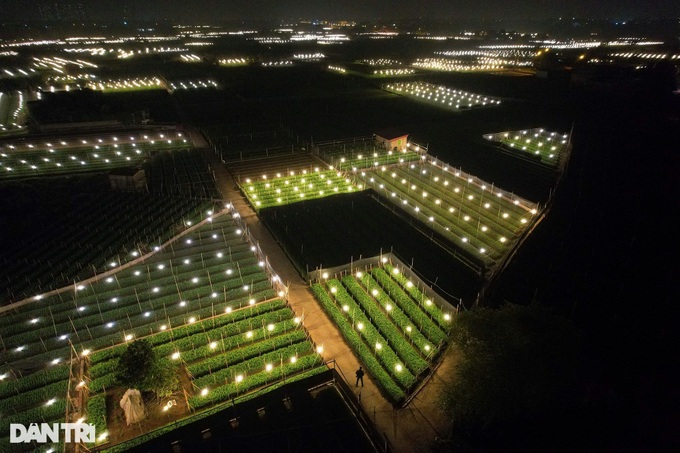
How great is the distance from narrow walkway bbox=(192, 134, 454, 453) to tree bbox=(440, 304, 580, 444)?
3.62ft

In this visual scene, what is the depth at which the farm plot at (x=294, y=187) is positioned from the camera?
1165 inches

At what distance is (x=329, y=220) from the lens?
26109 millimetres

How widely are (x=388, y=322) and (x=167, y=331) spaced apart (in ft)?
32.0

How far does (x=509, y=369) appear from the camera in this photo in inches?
448

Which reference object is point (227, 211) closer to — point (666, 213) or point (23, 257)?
point (23, 257)

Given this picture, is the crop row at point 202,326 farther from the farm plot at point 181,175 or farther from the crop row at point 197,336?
the farm plot at point 181,175

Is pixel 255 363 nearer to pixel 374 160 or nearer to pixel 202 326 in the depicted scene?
pixel 202 326

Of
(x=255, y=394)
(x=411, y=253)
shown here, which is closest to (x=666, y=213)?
(x=411, y=253)

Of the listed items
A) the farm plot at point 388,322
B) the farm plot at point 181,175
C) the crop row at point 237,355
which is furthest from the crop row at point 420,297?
the farm plot at point 181,175

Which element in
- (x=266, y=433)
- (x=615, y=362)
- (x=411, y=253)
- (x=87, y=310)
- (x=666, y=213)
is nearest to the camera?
(x=266, y=433)

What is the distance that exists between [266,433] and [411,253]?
42.8 ft

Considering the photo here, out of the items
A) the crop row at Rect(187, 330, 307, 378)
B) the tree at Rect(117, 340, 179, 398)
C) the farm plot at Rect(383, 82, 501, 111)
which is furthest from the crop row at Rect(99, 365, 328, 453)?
the farm plot at Rect(383, 82, 501, 111)

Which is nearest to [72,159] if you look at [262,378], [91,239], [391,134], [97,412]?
[91,239]

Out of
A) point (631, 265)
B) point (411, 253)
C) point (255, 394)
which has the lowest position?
point (631, 265)
